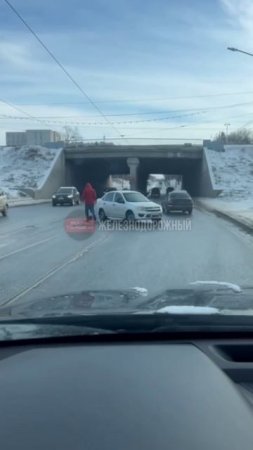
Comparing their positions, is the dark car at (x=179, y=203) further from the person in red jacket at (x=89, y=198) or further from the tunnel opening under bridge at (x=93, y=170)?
the tunnel opening under bridge at (x=93, y=170)

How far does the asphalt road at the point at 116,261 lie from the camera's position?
11.2 meters

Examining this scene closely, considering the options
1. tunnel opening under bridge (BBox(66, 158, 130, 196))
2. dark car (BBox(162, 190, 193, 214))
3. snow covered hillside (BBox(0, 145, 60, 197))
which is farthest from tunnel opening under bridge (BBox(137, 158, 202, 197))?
dark car (BBox(162, 190, 193, 214))

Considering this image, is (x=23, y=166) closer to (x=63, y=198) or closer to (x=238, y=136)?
(x=63, y=198)

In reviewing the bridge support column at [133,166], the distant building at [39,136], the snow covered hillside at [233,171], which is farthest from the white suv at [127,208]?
the distant building at [39,136]

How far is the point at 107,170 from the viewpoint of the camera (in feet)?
322

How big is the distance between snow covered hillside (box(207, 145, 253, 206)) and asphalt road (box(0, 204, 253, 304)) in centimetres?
4211

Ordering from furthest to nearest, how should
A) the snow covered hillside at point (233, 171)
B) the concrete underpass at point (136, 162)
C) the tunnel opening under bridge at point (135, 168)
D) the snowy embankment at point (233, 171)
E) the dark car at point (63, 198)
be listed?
the tunnel opening under bridge at point (135, 168) < the concrete underpass at point (136, 162) < the snow covered hillside at point (233, 171) < the snowy embankment at point (233, 171) < the dark car at point (63, 198)

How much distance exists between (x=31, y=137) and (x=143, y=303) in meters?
→ 104

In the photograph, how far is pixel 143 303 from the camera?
4.34 meters

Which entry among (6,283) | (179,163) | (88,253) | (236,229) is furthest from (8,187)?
(6,283)

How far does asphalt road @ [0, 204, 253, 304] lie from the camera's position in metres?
11.2

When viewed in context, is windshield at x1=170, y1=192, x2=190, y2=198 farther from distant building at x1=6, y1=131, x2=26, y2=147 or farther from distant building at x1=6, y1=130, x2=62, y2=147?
distant building at x1=6, y1=131, x2=26, y2=147

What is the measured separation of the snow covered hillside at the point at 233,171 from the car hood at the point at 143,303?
57906 mm

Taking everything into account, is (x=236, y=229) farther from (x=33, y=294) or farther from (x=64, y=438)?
(x=64, y=438)
